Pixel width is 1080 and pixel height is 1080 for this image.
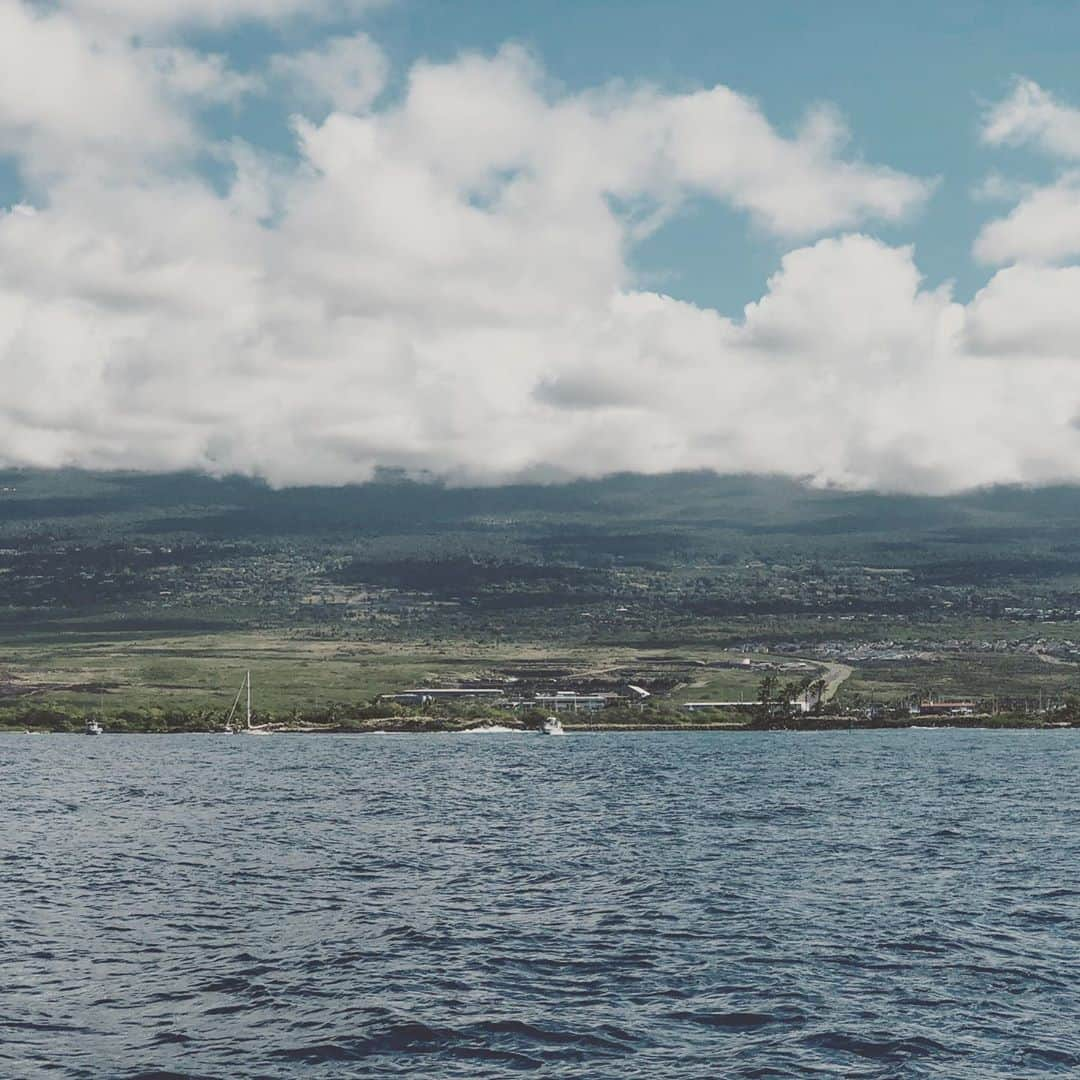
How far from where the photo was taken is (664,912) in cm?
6531

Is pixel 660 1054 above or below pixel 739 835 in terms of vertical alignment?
above

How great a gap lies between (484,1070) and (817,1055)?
1134 cm

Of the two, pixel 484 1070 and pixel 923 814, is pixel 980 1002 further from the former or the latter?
pixel 923 814

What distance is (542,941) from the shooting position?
58.8 meters

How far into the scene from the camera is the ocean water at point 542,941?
139 ft

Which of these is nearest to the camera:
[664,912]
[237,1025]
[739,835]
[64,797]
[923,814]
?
[237,1025]

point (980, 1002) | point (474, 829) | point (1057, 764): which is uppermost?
point (980, 1002)

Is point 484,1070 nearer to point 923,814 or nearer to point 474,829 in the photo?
point 474,829

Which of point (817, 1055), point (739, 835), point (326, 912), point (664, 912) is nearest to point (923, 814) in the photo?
point (739, 835)

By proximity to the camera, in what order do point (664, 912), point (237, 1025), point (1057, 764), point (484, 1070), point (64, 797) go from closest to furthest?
point (484, 1070) < point (237, 1025) < point (664, 912) < point (64, 797) < point (1057, 764)

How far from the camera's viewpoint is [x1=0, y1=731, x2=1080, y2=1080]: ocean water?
42.2m

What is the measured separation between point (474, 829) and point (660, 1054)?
197 ft

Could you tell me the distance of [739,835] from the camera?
95.4 metres

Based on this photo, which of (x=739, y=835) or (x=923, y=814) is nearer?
(x=739, y=835)
